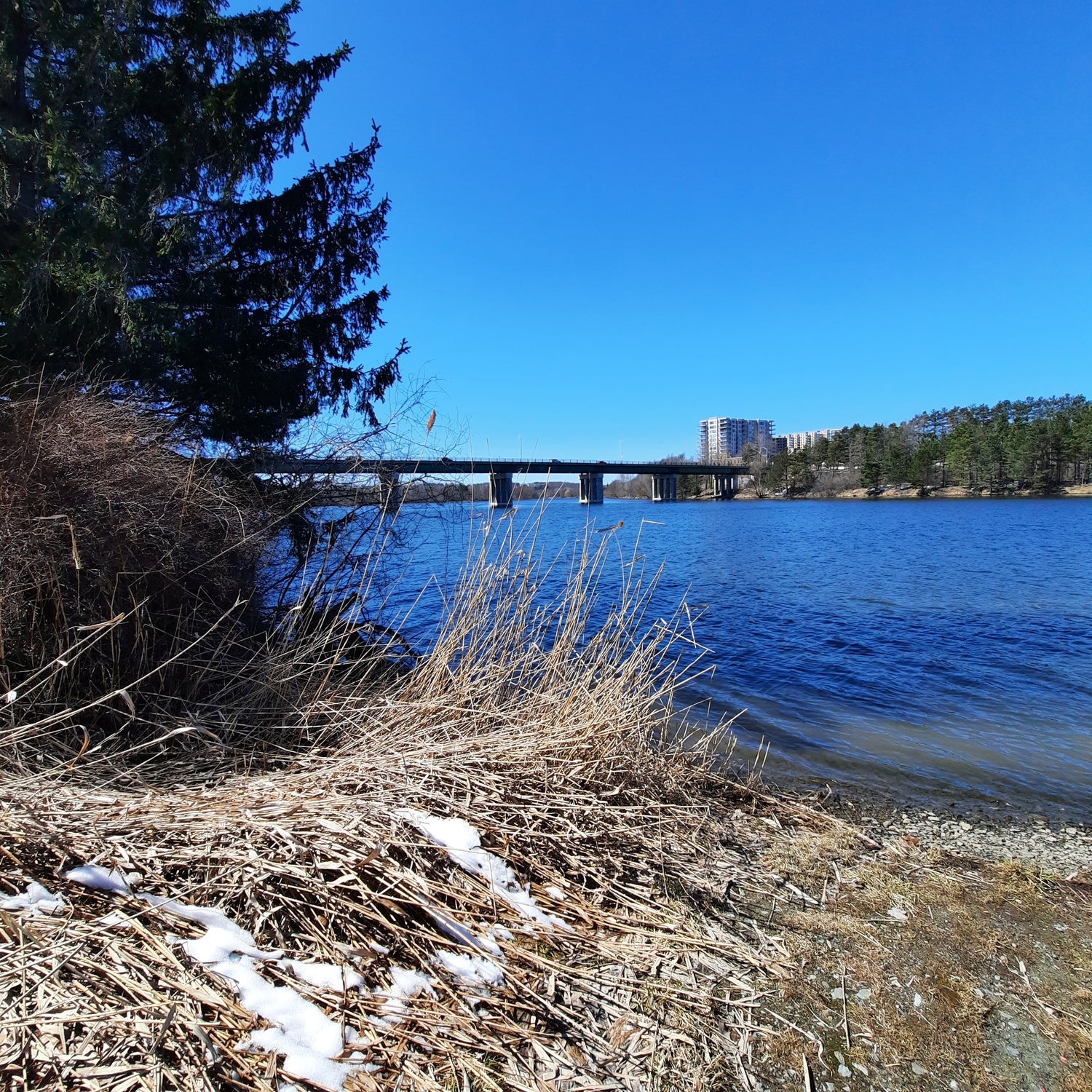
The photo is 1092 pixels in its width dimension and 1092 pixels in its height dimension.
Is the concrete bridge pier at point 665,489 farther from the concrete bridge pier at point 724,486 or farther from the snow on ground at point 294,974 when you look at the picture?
the snow on ground at point 294,974

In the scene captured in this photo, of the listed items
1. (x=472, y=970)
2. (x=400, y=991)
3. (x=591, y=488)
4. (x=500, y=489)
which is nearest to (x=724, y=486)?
(x=591, y=488)

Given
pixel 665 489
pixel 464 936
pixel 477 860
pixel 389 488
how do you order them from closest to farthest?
pixel 464 936, pixel 477 860, pixel 389 488, pixel 665 489

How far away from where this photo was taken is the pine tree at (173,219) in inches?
226

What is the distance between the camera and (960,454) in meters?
84.9

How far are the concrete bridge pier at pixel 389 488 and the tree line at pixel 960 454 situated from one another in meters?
96.7

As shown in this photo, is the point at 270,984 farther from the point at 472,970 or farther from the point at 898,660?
the point at 898,660

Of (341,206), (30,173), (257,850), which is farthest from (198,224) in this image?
(257,850)

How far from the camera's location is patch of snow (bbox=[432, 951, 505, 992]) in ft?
6.35

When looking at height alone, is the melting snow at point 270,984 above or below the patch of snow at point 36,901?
below

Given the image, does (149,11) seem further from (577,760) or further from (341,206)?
(577,760)

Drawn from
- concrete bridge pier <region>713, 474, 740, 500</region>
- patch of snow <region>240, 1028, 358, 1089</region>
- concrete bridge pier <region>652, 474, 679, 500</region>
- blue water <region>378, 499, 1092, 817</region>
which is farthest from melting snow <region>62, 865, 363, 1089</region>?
concrete bridge pier <region>713, 474, 740, 500</region>

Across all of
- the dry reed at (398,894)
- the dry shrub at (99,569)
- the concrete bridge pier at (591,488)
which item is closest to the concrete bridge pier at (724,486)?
the concrete bridge pier at (591,488)

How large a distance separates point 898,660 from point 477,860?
11.3m

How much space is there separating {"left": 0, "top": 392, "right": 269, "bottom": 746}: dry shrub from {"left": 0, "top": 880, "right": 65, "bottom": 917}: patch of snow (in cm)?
116
